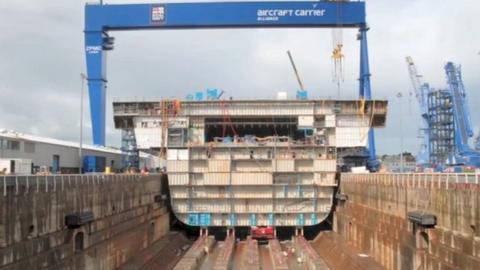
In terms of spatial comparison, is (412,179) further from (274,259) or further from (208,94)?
(208,94)

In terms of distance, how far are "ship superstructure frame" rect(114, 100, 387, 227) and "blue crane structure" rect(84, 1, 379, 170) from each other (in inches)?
334

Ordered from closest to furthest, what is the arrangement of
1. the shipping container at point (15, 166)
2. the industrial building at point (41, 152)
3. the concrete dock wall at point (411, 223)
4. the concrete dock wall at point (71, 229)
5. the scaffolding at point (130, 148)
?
1. the concrete dock wall at point (71, 229)
2. the concrete dock wall at point (411, 223)
3. the shipping container at point (15, 166)
4. the industrial building at point (41, 152)
5. the scaffolding at point (130, 148)

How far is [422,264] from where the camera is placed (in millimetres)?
28016

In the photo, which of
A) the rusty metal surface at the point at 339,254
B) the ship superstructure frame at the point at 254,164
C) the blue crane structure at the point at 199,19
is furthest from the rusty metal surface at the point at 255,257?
the blue crane structure at the point at 199,19

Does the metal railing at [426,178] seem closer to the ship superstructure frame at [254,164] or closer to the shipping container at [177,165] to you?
the ship superstructure frame at [254,164]

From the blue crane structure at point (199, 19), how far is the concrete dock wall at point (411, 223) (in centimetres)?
2068

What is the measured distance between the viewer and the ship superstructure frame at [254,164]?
53500 millimetres

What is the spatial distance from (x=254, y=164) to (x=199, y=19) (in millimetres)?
19208

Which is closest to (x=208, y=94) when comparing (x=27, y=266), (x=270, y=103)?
(x=270, y=103)

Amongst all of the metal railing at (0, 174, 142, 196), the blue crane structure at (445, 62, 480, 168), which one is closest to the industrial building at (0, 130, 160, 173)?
the metal railing at (0, 174, 142, 196)

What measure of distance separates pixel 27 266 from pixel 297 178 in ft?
115

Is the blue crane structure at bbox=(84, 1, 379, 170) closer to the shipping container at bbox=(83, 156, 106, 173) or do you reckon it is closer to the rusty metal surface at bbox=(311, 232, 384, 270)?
the shipping container at bbox=(83, 156, 106, 173)

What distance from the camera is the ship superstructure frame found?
176ft

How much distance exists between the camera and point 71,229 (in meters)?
27.0
